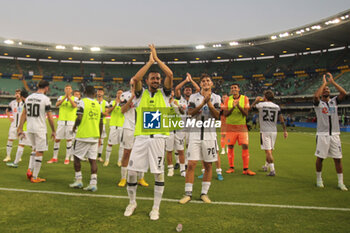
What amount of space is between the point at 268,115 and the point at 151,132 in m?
4.75

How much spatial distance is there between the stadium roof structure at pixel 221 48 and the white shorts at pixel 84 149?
3738cm

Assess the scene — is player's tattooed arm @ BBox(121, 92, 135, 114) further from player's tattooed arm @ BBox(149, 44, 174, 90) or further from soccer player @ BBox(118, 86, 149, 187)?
player's tattooed arm @ BBox(149, 44, 174, 90)

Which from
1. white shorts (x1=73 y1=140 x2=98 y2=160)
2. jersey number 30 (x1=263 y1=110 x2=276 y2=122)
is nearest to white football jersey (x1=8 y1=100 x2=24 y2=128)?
white shorts (x1=73 y1=140 x2=98 y2=160)

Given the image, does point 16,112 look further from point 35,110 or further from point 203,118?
point 203,118

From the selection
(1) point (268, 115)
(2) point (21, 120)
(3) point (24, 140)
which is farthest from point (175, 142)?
(3) point (24, 140)

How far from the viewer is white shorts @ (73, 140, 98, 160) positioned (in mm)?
5719

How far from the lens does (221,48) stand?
47625 millimetres

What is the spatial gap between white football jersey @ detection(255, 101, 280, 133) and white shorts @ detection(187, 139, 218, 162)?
3.18 metres

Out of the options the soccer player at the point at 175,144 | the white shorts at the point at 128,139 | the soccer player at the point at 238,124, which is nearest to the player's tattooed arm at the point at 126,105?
the white shorts at the point at 128,139

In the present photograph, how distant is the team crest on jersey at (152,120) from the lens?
4.40 metres

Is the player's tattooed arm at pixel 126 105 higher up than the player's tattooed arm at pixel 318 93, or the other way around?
the player's tattooed arm at pixel 318 93

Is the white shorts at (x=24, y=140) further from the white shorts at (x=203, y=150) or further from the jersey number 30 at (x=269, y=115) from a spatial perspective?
the jersey number 30 at (x=269, y=115)

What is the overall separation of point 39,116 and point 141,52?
47283 mm

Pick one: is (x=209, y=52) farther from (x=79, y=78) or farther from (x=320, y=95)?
(x=320, y=95)
